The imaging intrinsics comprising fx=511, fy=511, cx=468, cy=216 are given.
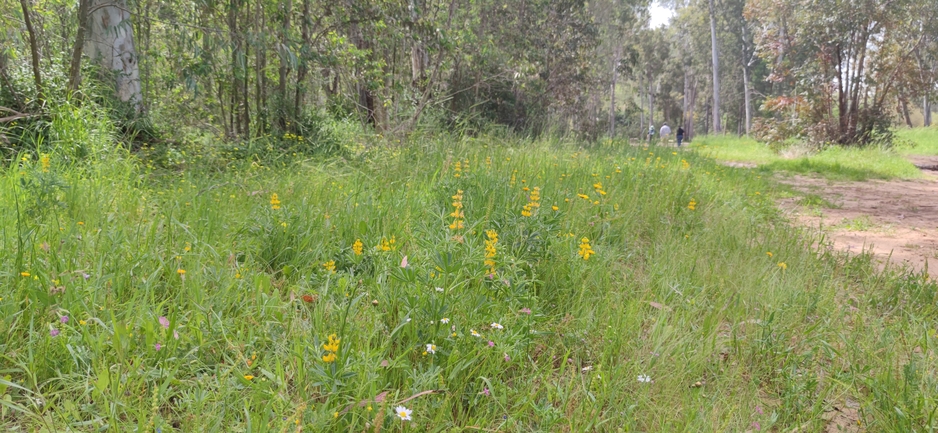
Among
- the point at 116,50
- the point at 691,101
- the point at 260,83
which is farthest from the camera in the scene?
the point at 691,101

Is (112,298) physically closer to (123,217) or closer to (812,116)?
(123,217)

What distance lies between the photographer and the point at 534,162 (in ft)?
15.0

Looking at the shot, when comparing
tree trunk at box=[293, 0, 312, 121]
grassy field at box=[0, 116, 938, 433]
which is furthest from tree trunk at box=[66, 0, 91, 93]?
tree trunk at box=[293, 0, 312, 121]

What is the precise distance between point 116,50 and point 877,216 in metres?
7.83

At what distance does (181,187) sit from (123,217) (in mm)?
820

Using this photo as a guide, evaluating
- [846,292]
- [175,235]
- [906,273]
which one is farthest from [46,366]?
[906,273]

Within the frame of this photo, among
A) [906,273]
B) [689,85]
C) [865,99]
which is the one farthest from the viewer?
[689,85]

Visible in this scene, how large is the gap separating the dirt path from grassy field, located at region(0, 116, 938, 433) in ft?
3.60

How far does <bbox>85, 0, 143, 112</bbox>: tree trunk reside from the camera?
15.7 feet

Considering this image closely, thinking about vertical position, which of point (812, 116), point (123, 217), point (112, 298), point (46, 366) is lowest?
point (46, 366)

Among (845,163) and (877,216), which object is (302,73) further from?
(845,163)

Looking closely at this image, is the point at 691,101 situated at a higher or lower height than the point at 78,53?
higher

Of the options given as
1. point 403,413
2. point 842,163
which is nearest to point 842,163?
point 842,163

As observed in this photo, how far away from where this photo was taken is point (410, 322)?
1703mm
